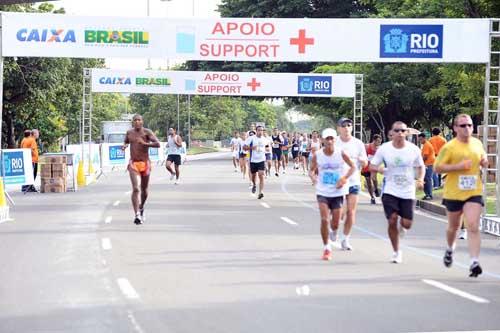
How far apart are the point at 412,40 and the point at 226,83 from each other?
2057 cm

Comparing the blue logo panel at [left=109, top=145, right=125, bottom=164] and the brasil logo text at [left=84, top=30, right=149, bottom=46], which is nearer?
the brasil logo text at [left=84, top=30, right=149, bottom=46]

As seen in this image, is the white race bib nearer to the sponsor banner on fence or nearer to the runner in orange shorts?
the runner in orange shorts

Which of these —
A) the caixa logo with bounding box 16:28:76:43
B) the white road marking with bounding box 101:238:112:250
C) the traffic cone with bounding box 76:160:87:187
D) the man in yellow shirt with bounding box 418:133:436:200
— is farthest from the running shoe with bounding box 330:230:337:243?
the traffic cone with bounding box 76:160:87:187

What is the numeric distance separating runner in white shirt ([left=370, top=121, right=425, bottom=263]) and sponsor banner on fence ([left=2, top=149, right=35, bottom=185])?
52.3 ft

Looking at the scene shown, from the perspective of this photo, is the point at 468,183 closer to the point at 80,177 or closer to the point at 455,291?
the point at 455,291

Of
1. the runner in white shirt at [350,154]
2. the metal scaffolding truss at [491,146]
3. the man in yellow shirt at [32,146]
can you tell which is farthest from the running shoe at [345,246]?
the man in yellow shirt at [32,146]

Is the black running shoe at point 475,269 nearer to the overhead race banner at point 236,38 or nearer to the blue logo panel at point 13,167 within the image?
the overhead race banner at point 236,38

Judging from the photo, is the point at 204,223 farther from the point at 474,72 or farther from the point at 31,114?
the point at 31,114

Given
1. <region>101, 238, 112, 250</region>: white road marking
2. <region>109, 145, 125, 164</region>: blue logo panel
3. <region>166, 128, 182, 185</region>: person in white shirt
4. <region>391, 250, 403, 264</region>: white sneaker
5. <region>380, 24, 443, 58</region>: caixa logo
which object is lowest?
<region>109, 145, 125, 164</region>: blue logo panel

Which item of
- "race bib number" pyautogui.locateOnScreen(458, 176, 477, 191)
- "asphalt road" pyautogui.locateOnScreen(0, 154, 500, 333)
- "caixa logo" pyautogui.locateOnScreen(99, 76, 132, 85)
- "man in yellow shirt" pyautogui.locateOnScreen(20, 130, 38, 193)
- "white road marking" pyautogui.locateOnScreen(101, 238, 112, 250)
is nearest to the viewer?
"asphalt road" pyautogui.locateOnScreen(0, 154, 500, 333)

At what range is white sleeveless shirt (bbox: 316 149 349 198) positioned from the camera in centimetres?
1316

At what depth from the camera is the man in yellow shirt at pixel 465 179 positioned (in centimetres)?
1138

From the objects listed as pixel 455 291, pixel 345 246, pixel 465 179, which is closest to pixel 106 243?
pixel 345 246

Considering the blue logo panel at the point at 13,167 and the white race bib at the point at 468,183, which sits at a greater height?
the white race bib at the point at 468,183
